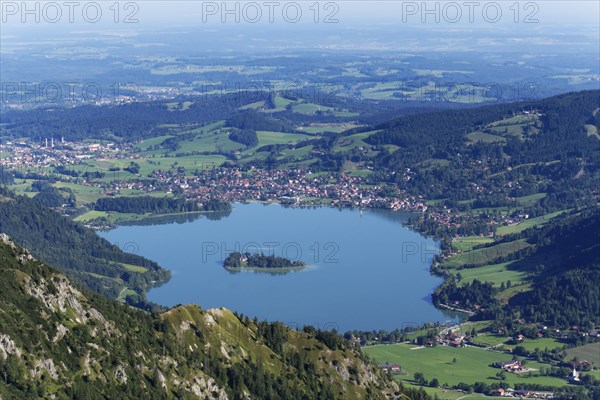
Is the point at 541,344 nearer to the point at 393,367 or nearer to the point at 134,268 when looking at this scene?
the point at 393,367

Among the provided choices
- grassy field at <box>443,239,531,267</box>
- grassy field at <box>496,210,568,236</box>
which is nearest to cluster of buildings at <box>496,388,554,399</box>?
grassy field at <box>443,239,531,267</box>

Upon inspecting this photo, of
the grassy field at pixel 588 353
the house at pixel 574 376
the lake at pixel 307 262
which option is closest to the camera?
the house at pixel 574 376

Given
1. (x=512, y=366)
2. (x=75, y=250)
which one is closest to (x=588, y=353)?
(x=512, y=366)

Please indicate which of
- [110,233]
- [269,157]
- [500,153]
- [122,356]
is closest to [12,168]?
[269,157]

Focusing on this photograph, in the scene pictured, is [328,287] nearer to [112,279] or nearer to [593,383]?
[112,279]

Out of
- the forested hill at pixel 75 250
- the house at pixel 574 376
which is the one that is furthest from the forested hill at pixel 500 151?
the house at pixel 574 376

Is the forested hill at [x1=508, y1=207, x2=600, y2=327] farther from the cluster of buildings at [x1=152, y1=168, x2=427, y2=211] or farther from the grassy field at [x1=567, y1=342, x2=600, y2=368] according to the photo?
the cluster of buildings at [x1=152, y1=168, x2=427, y2=211]

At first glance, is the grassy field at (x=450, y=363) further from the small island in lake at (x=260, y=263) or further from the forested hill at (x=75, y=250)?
the small island in lake at (x=260, y=263)
